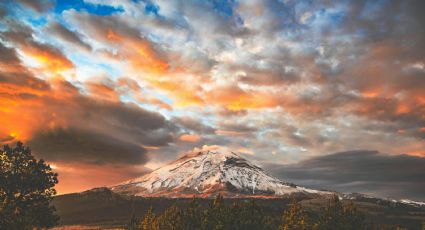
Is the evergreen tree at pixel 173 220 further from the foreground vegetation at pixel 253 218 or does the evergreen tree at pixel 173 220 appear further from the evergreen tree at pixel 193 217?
the evergreen tree at pixel 193 217

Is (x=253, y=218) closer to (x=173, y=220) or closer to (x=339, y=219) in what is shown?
(x=173, y=220)

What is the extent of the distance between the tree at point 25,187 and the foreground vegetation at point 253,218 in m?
38.4

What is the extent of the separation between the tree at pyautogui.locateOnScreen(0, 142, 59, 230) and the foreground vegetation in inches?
1510

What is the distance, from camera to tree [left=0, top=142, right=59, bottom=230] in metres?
48.6

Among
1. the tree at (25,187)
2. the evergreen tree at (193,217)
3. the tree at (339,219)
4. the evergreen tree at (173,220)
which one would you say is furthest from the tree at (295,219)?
the tree at (25,187)

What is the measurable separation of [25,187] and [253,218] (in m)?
47.3

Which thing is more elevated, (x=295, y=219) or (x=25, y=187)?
(x=25, y=187)

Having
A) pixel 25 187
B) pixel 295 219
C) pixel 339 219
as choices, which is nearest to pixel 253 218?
pixel 295 219

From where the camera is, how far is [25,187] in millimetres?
50094

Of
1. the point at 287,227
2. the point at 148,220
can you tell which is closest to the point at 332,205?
the point at 287,227

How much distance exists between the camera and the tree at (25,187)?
4862 cm

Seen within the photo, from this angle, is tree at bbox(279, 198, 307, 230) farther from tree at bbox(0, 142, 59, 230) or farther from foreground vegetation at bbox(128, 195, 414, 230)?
tree at bbox(0, 142, 59, 230)

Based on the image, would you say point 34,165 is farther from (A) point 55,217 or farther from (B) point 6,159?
(A) point 55,217

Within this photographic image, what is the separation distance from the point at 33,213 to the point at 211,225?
41766 mm
